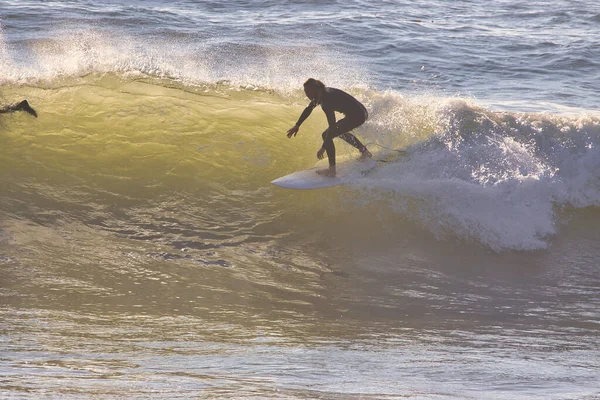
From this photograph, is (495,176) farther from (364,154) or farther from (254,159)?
(254,159)

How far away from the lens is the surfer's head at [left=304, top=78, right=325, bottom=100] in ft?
26.6

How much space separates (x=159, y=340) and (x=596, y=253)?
5493 mm

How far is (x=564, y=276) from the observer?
773 centimetres

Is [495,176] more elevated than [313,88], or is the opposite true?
[313,88]

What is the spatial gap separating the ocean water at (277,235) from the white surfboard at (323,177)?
12 centimetres

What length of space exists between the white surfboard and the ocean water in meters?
0.12

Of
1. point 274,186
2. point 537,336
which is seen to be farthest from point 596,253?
point 274,186

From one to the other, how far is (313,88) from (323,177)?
1.07 metres

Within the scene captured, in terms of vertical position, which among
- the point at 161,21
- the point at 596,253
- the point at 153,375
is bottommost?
the point at 596,253

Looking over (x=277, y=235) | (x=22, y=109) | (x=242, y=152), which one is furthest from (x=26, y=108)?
(x=277, y=235)

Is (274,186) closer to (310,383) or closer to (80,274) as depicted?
(80,274)

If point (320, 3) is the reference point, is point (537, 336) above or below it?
below

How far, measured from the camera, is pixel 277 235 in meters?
8.38

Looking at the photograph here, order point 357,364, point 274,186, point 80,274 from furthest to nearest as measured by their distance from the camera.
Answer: point 274,186, point 80,274, point 357,364
